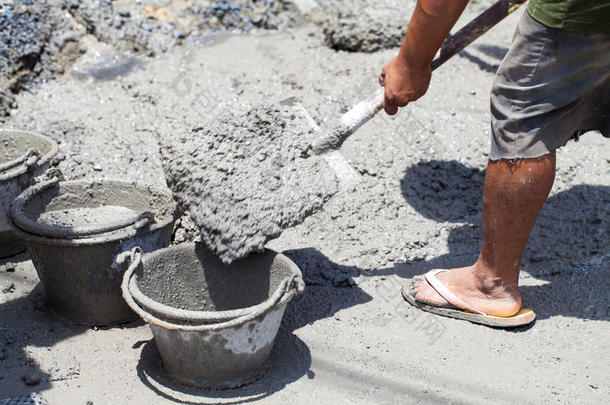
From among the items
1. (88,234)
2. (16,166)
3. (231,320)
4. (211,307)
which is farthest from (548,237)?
(16,166)

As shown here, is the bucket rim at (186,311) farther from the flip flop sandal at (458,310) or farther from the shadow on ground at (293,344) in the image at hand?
the flip flop sandal at (458,310)

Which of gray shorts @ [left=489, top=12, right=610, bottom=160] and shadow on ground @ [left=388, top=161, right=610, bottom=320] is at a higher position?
gray shorts @ [left=489, top=12, right=610, bottom=160]

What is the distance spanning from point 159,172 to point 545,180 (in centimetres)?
231

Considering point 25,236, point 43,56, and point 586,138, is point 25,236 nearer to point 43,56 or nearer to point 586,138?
point 43,56

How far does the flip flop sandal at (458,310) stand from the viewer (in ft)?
9.91

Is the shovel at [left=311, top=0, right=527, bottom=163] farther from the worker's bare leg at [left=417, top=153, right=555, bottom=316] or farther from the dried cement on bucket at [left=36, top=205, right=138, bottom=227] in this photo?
the dried cement on bucket at [left=36, top=205, right=138, bottom=227]

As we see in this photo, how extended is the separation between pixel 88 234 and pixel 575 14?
7.06ft

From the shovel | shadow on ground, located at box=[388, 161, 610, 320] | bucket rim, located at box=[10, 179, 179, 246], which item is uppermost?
the shovel

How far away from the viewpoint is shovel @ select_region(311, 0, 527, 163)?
3.01 metres

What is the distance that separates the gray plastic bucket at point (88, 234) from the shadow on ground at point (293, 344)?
0.33 m

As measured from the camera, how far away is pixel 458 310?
3111mm

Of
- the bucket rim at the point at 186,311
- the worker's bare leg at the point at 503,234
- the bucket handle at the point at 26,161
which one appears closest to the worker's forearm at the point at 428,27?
the worker's bare leg at the point at 503,234

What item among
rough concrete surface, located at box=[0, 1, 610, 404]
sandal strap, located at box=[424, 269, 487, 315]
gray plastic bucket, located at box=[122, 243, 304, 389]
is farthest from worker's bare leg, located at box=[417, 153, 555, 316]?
gray plastic bucket, located at box=[122, 243, 304, 389]

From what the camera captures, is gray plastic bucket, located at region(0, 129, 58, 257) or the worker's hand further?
gray plastic bucket, located at region(0, 129, 58, 257)
